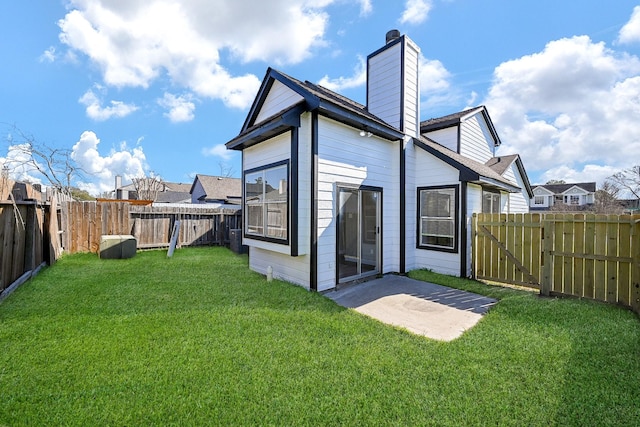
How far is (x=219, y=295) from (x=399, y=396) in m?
3.66

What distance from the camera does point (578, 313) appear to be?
161 inches

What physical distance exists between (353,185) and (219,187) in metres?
26.6

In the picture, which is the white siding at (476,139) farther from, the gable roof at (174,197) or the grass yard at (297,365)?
the gable roof at (174,197)

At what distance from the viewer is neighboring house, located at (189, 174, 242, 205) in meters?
28.4

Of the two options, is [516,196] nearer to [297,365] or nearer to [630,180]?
[297,365]

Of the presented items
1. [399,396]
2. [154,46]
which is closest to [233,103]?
[154,46]

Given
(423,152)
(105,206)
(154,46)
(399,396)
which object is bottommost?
(399,396)

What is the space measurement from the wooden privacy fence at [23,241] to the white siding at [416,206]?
8154 mm

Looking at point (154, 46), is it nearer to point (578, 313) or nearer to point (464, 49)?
point (464, 49)

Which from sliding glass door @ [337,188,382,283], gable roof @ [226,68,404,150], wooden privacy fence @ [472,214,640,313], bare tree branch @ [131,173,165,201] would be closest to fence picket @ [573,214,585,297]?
wooden privacy fence @ [472,214,640,313]

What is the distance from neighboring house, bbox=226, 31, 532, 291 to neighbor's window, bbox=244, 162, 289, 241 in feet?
0.07

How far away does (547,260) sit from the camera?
5.20m

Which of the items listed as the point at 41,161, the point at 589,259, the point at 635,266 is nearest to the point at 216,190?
the point at 41,161

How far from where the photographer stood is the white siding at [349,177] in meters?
5.39
